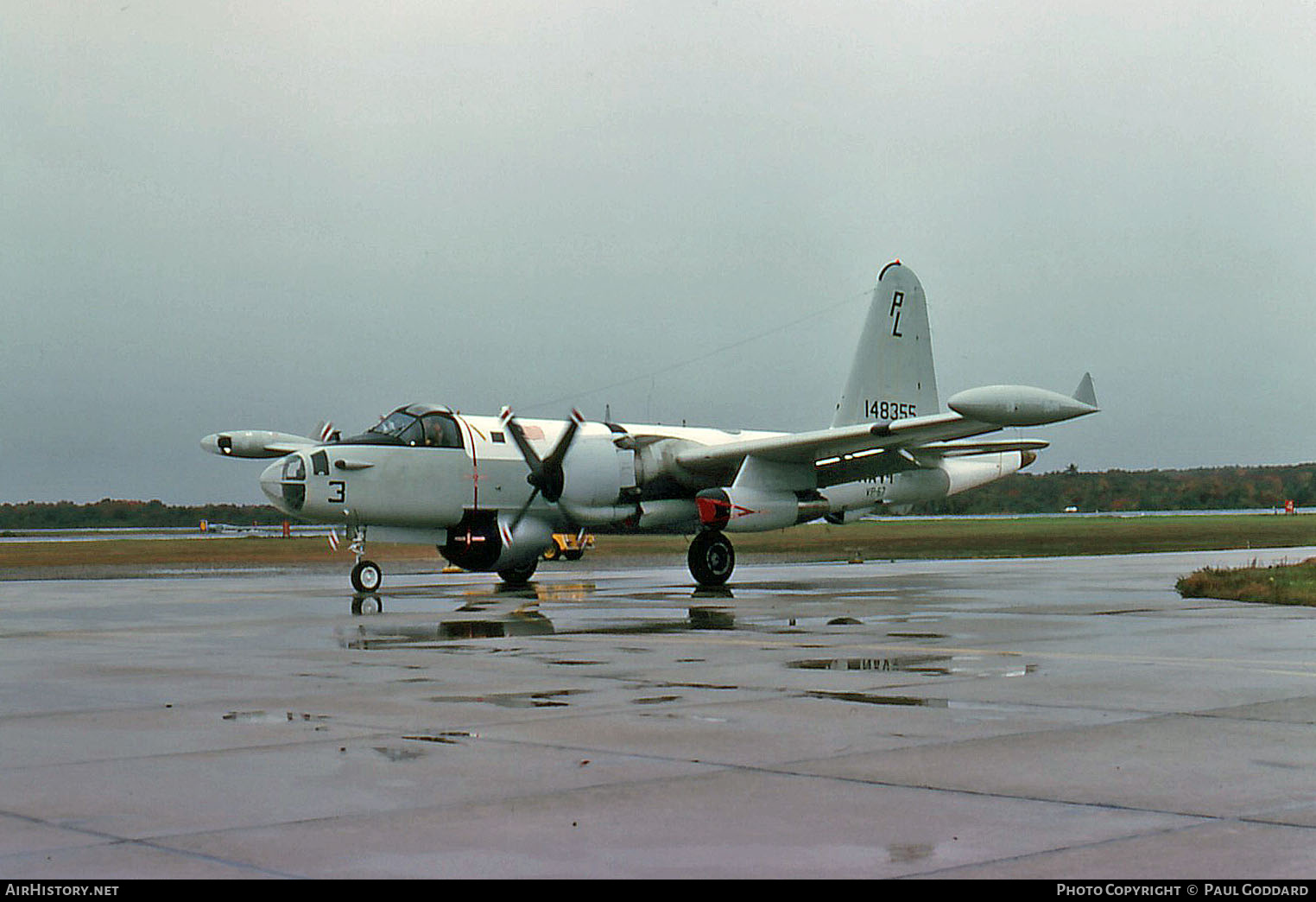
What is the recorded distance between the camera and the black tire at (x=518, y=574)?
2769cm

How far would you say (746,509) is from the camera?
27.0 meters

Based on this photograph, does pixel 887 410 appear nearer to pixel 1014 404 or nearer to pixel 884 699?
pixel 1014 404

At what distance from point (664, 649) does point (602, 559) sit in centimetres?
2823

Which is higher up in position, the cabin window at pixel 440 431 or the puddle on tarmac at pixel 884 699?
the cabin window at pixel 440 431

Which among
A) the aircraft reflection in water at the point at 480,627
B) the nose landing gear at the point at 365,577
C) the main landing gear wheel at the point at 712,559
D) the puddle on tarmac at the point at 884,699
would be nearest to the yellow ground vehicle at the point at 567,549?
the main landing gear wheel at the point at 712,559

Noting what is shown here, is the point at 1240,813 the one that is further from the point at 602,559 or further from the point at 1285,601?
the point at 602,559

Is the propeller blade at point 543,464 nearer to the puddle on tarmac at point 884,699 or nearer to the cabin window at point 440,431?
the cabin window at point 440,431

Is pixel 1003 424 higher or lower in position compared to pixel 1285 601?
higher

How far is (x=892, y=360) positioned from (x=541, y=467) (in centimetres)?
Answer: 958

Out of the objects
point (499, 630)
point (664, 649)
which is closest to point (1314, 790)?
point (664, 649)

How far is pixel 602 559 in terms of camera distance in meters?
42.4

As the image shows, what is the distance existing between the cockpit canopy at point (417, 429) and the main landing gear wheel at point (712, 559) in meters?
5.21

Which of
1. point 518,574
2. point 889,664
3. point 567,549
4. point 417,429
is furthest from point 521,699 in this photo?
point 567,549

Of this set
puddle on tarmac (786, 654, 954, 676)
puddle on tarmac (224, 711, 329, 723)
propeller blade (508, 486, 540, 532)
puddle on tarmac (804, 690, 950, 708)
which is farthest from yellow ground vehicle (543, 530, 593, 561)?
puddle on tarmac (224, 711, 329, 723)
